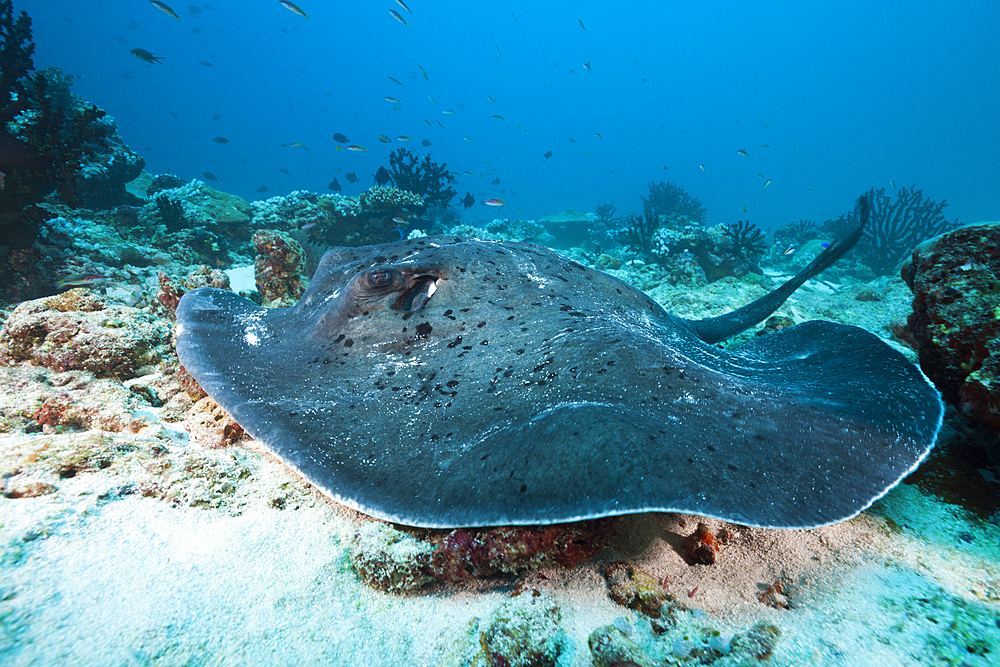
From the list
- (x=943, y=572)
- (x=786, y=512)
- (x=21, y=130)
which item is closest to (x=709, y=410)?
(x=786, y=512)

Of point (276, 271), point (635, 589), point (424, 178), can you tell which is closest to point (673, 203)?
point (424, 178)

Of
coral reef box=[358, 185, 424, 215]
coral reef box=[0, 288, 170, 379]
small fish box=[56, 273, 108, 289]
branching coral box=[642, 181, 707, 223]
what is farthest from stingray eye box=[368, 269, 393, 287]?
branching coral box=[642, 181, 707, 223]

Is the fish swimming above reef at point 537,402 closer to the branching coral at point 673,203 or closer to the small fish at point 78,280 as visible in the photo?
the small fish at point 78,280

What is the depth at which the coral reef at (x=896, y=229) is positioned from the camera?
14.9 m

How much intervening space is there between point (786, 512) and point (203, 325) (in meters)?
3.60

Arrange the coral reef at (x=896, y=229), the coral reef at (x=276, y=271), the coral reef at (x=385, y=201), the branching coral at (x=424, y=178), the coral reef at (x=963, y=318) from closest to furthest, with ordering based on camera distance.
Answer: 1. the coral reef at (x=963, y=318)
2. the coral reef at (x=276, y=271)
3. the coral reef at (x=385, y=201)
4. the coral reef at (x=896, y=229)
5. the branching coral at (x=424, y=178)

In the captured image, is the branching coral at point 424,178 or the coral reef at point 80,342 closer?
the coral reef at point 80,342

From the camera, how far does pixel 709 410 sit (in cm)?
188

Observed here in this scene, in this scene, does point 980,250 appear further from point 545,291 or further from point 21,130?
point 21,130

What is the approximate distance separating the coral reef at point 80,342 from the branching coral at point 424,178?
15.3 meters

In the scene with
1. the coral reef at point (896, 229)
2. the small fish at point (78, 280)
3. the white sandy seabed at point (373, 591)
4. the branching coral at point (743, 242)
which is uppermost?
the coral reef at point (896, 229)

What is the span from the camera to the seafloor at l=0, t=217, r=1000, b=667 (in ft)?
4.59

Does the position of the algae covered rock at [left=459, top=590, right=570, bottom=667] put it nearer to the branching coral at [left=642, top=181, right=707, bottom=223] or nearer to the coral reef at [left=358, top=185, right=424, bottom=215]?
the coral reef at [left=358, top=185, right=424, bottom=215]

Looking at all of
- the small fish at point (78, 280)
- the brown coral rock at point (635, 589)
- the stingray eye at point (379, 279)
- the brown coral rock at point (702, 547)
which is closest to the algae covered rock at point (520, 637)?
the brown coral rock at point (635, 589)
